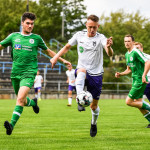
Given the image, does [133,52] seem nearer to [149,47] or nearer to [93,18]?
[93,18]

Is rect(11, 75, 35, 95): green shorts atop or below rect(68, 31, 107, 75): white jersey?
below

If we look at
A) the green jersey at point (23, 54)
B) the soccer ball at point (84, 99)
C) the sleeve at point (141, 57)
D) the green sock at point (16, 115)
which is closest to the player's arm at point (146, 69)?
the sleeve at point (141, 57)

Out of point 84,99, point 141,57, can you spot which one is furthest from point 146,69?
point 84,99

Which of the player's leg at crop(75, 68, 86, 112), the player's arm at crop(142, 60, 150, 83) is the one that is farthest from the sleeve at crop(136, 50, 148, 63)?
the player's leg at crop(75, 68, 86, 112)

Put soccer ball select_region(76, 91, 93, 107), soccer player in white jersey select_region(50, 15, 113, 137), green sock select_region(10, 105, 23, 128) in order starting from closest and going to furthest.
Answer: soccer ball select_region(76, 91, 93, 107)
green sock select_region(10, 105, 23, 128)
soccer player in white jersey select_region(50, 15, 113, 137)

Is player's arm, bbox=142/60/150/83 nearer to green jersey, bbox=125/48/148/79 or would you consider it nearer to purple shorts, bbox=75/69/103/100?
green jersey, bbox=125/48/148/79

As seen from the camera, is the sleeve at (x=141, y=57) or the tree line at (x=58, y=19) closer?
the sleeve at (x=141, y=57)

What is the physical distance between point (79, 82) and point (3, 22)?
5372 cm

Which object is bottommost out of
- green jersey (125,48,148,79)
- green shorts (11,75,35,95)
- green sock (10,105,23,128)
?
green sock (10,105,23,128)

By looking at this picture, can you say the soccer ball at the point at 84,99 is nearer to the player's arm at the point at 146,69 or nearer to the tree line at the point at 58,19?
the player's arm at the point at 146,69

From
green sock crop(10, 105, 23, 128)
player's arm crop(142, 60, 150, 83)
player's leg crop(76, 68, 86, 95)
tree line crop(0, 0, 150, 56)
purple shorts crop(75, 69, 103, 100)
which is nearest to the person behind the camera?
green sock crop(10, 105, 23, 128)

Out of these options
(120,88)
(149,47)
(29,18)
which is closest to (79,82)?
(29,18)

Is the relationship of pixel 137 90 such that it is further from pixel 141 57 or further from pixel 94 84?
pixel 94 84

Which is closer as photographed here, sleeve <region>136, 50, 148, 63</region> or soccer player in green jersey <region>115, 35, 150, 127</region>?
sleeve <region>136, 50, 148, 63</region>
